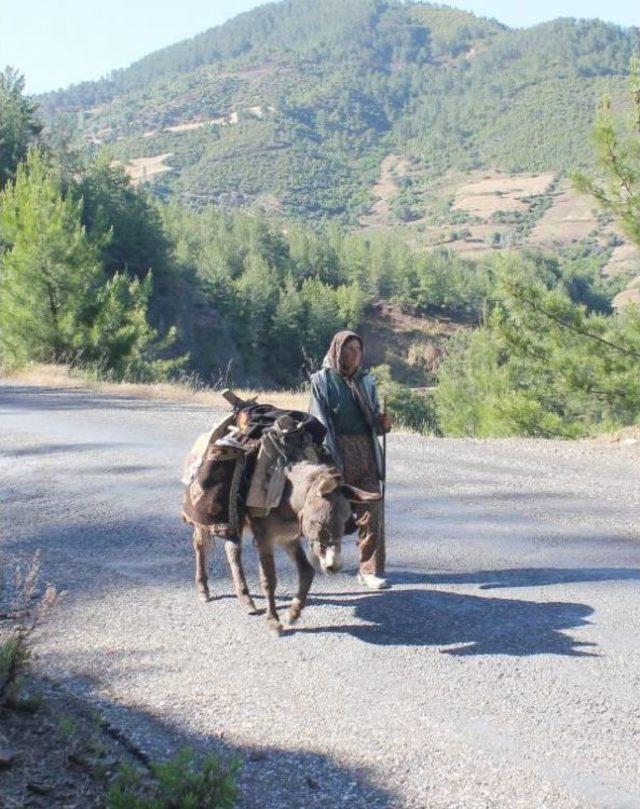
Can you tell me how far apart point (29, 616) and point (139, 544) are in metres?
1.89

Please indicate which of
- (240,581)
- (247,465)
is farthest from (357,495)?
(240,581)

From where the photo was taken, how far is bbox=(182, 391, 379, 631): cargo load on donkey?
530 cm

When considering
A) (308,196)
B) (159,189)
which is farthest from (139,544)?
(308,196)

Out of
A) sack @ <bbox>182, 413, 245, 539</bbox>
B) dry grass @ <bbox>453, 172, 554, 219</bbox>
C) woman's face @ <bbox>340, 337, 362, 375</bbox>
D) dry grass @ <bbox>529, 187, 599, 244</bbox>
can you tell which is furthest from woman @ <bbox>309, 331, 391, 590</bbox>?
dry grass @ <bbox>453, 172, 554, 219</bbox>

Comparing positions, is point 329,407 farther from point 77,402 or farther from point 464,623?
point 77,402

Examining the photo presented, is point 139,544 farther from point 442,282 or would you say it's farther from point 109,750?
point 442,282

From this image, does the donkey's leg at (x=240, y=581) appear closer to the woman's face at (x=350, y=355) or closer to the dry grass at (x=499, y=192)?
the woman's face at (x=350, y=355)

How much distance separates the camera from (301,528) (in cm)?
531

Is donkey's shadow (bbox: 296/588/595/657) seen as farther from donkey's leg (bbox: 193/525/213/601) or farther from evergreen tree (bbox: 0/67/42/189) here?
evergreen tree (bbox: 0/67/42/189)

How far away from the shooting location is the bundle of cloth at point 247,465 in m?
5.59

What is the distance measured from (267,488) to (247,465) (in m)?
0.29

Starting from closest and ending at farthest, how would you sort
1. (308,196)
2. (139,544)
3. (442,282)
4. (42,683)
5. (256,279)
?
(42,683), (139,544), (256,279), (442,282), (308,196)

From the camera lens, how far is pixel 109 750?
4.11 metres

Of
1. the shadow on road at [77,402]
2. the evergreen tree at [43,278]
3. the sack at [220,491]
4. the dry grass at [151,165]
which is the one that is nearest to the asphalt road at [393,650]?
the sack at [220,491]
